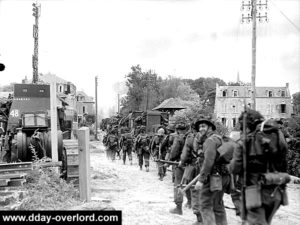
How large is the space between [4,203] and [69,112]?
18.8ft

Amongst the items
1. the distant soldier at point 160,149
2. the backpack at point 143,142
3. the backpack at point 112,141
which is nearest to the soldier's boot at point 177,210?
the distant soldier at point 160,149

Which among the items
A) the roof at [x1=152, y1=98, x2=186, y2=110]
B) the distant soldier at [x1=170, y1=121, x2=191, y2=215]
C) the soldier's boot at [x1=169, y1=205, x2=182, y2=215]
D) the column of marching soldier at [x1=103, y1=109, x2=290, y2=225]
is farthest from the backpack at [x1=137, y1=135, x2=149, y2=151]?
the roof at [x1=152, y1=98, x2=186, y2=110]

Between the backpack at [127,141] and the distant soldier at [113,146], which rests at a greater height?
the backpack at [127,141]

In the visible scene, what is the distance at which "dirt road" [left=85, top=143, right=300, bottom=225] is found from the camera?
798cm

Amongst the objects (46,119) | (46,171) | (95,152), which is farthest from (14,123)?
(95,152)

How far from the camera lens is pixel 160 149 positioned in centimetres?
1408

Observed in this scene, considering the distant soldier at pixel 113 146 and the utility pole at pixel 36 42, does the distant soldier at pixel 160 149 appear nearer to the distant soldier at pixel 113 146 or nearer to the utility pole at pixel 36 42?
the distant soldier at pixel 113 146

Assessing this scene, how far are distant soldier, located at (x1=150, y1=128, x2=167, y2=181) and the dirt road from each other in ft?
1.10

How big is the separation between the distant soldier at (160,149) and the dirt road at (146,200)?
0.34 m

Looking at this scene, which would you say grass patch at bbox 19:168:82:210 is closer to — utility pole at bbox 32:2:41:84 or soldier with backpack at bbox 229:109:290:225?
soldier with backpack at bbox 229:109:290:225

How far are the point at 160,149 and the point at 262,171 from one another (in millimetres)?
8976

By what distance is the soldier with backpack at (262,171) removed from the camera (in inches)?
201

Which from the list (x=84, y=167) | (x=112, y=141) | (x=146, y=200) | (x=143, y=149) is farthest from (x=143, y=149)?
(x=84, y=167)

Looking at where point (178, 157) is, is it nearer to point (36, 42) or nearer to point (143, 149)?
point (143, 149)
